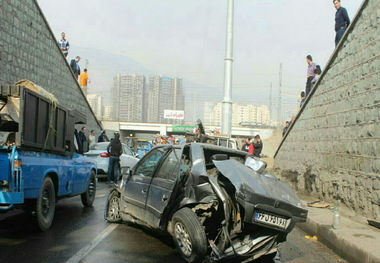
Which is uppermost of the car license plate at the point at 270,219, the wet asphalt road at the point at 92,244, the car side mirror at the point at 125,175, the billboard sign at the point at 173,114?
the billboard sign at the point at 173,114

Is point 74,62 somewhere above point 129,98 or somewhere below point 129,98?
below

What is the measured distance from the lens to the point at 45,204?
643 centimetres

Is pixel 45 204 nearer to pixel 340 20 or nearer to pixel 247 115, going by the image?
pixel 340 20

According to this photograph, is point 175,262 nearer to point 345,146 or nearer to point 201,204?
point 201,204

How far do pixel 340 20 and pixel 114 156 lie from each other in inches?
339

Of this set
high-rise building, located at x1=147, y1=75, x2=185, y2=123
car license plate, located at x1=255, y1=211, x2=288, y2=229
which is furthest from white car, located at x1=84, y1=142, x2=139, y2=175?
A: high-rise building, located at x1=147, y1=75, x2=185, y2=123

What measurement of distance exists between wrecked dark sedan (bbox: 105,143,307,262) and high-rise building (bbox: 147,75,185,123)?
7484cm

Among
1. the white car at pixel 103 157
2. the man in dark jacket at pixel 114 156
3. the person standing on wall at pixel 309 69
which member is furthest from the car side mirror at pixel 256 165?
the person standing on wall at pixel 309 69

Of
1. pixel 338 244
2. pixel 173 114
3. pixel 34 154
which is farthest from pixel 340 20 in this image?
pixel 173 114

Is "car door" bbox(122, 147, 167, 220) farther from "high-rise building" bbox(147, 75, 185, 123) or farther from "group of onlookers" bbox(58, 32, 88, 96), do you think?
Answer: "high-rise building" bbox(147, 75, 185, 123)

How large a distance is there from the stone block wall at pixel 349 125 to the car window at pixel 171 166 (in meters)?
4.53

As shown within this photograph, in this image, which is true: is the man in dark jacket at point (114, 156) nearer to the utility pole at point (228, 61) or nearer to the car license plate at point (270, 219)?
the utility pole at point (228, 61)

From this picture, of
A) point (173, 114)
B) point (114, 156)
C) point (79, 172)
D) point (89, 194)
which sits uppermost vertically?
point (173, 114)

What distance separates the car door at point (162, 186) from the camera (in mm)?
5445
